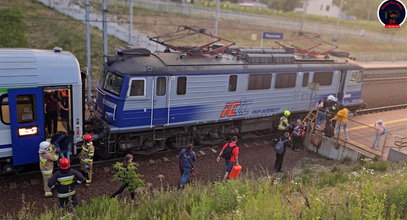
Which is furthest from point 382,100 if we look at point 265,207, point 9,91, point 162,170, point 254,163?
point 9,91

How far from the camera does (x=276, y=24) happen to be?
192 ft

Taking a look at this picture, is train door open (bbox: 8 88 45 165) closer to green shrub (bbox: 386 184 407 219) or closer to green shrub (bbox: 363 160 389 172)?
green shrub (bbox: 386 184 407 219)

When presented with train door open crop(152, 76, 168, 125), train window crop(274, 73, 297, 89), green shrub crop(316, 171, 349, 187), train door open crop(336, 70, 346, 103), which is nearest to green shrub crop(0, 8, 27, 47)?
train door open crop(152, 76, 168, 125)

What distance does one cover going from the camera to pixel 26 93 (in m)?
10.6

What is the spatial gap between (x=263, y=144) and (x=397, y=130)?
7.33 meters

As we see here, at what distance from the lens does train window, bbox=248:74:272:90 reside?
51.2 ft

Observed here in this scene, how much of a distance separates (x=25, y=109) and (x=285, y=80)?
10984 mm

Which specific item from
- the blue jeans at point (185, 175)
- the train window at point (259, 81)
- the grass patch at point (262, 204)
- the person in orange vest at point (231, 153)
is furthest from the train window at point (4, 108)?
the train window at point (259, 81)

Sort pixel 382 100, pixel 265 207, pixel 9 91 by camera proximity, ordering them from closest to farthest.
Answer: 1. pixel 265 207
2. pixel 9 91
3. pixel 382 100

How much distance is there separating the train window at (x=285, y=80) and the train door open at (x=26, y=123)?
10.1m

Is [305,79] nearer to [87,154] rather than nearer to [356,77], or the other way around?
[356,77]

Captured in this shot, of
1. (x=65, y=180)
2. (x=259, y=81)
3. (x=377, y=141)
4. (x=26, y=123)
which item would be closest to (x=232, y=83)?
(x=259, y=81)

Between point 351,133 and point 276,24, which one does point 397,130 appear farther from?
point 276,24

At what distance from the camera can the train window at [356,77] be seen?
19.9 metres
